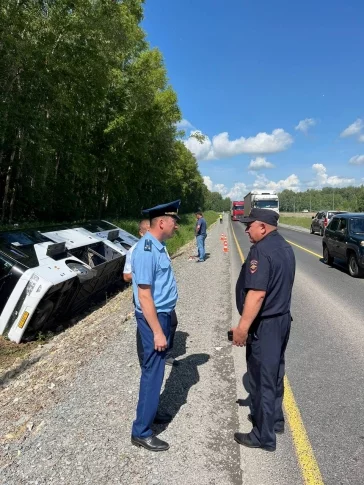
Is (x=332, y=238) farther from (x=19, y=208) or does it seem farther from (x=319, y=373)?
(x=19, y=208)

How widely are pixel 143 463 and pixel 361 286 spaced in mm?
9199

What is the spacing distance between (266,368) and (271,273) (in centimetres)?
76

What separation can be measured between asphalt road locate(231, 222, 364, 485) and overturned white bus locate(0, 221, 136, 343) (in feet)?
12.9

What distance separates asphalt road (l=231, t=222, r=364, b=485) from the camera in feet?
9.87

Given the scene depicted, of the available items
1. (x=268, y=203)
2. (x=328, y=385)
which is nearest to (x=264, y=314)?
(x=328, y=385)

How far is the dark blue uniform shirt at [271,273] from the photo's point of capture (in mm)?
2938

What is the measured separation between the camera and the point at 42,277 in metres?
6.35

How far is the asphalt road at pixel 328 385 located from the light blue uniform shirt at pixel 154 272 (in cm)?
144

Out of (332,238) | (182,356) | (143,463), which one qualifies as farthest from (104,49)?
(143,463)

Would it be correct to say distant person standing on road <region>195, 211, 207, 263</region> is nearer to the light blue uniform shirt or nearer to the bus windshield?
the light blue uniform shirt

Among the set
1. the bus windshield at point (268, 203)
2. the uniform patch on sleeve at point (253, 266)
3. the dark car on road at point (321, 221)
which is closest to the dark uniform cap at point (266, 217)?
the uniform patch on sleeve at point (253, 266)

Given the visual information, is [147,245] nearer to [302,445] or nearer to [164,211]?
[164,211]

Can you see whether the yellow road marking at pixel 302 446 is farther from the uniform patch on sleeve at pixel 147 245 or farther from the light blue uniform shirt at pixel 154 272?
the uniform patch on sleeve at pixel 147 245

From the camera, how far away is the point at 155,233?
3.13m
